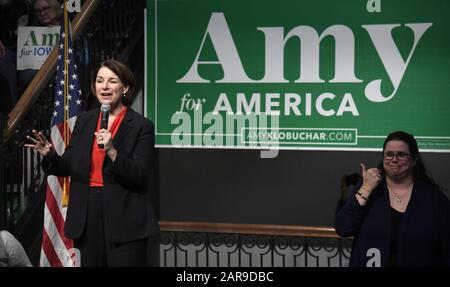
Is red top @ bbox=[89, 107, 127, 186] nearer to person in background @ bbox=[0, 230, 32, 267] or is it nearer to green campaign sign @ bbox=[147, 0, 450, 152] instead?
person in background @ bbox=[0, 230, 32, 267]

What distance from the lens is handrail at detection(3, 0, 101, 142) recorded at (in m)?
4.61

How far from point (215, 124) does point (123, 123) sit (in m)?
1.28

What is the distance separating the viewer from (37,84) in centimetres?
479

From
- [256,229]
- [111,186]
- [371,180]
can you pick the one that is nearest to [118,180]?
[111,186]

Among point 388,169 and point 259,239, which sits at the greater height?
point 388,169

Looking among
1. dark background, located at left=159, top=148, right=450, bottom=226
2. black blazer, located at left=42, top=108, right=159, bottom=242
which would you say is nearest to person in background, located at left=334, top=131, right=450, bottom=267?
black blazer, located at left=42, top=108, right=159, bottom=242

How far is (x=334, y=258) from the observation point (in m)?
5.61

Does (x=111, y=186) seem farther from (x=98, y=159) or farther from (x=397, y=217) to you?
(x=397, y=217)

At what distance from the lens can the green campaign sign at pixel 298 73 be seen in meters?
4.31

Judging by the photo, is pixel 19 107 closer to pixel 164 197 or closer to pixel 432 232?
pixel 164 197

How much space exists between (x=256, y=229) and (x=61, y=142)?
1872 mm

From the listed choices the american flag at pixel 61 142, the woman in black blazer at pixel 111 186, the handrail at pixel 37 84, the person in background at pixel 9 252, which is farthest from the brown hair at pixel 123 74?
the handrail at pixel 37 84

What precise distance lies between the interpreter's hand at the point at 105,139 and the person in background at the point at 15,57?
279cm
